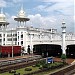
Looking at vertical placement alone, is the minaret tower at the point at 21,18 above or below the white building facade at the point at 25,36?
above

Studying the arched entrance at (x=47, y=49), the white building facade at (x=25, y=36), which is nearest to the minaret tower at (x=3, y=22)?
the white building facade at (x=25, y=36)

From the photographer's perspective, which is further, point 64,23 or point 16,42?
point 16,42

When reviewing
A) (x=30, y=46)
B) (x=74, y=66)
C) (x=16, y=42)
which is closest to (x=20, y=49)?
(x=30, y=46)


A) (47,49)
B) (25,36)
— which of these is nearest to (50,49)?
(47,49)

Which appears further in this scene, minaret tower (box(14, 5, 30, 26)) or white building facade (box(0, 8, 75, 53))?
minaret tower (box(14, 5, 30, 26))

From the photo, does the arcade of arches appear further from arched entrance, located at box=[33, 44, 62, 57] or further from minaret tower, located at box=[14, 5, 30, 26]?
minaret tower, located at box=[14, 5, 30, 26]

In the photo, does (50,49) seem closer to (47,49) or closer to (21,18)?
(47,49)

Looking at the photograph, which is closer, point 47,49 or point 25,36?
point 25,36

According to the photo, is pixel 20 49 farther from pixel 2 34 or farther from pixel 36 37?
pixel 2 34

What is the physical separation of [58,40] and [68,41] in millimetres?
3116

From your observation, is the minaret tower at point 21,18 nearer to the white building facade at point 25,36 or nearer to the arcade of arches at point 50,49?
the white building facade at point 25,36

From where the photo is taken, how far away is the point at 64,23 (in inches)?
2170

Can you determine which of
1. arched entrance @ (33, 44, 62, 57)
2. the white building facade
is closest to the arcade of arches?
arched entrance @ (33, 44, 62, 57)

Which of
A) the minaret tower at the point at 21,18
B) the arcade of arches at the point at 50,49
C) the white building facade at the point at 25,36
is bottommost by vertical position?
the arcade of arches at the point at 50,49
